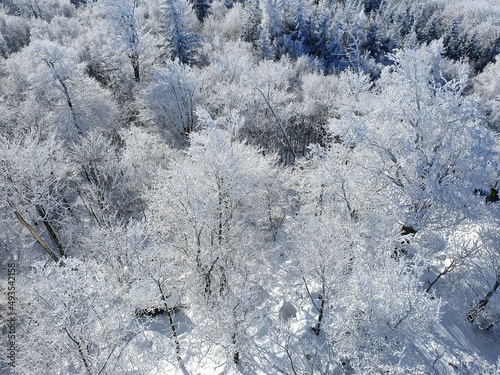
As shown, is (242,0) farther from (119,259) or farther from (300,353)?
(300,353)

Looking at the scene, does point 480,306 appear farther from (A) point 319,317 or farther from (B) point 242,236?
(B) point 242,236

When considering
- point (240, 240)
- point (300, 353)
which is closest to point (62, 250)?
point (240, 240)

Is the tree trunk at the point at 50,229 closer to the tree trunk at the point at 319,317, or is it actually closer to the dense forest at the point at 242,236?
the dense forest at the point at 242,236

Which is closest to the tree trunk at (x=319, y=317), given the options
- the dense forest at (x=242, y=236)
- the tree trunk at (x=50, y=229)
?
the dense forest at (x=242, y=236)

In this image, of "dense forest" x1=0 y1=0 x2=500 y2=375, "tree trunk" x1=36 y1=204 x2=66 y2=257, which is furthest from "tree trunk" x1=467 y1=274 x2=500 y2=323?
"tree trunk" x1=36 y1=204 x2=66 y2=257

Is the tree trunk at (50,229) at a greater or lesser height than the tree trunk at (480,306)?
lesser

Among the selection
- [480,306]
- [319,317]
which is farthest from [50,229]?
[480,306]

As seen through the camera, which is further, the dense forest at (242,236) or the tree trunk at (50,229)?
the tree trunk at (50,229)

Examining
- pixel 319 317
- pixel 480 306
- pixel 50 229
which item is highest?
pixel 480 306
